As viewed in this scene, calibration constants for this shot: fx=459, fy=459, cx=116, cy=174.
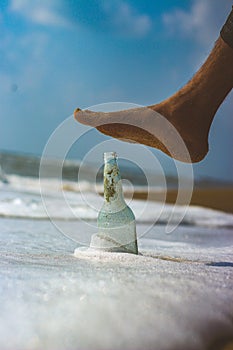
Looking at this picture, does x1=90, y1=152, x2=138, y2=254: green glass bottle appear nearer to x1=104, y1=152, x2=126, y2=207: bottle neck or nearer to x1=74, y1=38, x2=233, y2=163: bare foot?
x1=104, y1=152, x2=126, y2=207: bottle neck

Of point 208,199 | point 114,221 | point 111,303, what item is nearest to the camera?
point 111,303

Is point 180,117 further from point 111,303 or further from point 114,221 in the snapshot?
point 111,303

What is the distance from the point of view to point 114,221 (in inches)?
86.7

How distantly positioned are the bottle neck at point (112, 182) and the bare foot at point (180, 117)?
12 cm

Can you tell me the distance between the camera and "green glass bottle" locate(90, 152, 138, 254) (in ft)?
7.18

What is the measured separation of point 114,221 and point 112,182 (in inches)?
8.1

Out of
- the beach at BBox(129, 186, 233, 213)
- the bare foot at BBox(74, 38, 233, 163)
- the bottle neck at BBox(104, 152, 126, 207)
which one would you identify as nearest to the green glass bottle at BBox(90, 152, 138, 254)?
the bottle neck at BBox(104, 152, 126, 207)

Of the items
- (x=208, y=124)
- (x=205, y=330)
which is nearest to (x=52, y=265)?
(x=205, y=330)

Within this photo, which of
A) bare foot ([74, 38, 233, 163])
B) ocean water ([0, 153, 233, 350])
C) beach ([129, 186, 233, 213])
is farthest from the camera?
beach ([129, 186, 233, 213])

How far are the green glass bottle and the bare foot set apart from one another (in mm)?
167

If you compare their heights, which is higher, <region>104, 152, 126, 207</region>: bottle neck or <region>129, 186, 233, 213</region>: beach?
<region>129, 186, 233, 213</region>: beach

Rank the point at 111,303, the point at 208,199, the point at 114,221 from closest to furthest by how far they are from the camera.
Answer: the point at 111,303, the point at 114,221, the point at 208,199

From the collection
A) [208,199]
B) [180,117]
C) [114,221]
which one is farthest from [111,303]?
[208,199]

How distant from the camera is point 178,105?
223 cm
